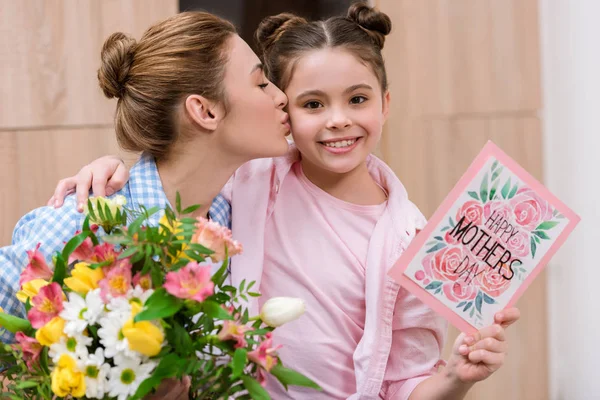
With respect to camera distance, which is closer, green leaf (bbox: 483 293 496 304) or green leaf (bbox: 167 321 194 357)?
green leaf (bbox: 167 321 194 357)

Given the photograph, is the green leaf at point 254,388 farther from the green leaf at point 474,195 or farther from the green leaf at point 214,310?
the green leaf at point 474,195

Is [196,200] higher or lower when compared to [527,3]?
lower

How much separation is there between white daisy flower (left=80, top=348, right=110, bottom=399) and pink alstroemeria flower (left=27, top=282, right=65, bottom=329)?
77 mm

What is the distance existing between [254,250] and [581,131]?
4.62 feet

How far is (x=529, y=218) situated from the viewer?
1.24 m

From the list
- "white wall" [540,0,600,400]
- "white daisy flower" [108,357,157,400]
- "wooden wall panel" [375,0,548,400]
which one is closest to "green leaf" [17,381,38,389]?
"white daisy flower" [108,357,157,400]

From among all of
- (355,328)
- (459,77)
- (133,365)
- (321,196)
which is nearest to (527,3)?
(459,77)

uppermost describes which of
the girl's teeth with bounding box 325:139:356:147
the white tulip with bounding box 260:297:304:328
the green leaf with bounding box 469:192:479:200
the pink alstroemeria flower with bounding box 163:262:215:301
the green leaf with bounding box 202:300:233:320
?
the girl's teeth with bounding box 325:139:356:147

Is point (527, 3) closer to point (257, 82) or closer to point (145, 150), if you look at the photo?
point (257, 82)

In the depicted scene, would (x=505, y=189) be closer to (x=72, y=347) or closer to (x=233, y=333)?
(x=233, y=333)

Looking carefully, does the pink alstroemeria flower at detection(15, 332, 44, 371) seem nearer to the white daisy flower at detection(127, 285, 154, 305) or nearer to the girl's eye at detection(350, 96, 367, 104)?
the white daisy flower at detection(127, 285, 154, 305)

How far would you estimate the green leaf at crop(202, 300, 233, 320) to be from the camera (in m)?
0.91

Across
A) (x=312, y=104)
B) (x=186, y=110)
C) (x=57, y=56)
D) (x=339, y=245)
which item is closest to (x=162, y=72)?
(x=186, y=110)

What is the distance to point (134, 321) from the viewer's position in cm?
88
